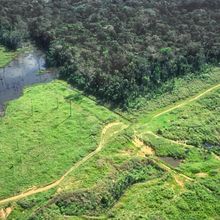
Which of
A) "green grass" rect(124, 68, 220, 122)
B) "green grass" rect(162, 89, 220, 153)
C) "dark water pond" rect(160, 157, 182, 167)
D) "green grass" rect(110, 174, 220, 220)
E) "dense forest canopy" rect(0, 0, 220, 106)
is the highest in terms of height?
"dense forest canopy" rect(0, 0, 220, 106)

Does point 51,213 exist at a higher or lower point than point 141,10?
lower

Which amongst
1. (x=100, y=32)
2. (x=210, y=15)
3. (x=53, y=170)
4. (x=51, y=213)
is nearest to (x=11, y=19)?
(x=100, y=32)

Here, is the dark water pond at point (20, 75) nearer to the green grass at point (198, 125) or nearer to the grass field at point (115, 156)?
the grass field at point (115, 156)

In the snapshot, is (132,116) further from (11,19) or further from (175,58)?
(11,19)

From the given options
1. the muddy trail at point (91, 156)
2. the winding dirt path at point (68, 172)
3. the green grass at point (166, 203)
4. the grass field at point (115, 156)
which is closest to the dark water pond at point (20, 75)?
the grass field at point (115, 156)

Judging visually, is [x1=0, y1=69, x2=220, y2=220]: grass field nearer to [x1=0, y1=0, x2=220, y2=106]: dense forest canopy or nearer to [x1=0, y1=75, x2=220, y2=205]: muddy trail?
[x1=0, y1=75, x2=220, y2=205]: muddy trail

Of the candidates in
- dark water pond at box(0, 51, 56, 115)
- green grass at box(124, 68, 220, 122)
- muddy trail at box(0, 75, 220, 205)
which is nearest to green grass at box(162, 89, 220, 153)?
muddy trail at box(0, 75, 220, 205)
